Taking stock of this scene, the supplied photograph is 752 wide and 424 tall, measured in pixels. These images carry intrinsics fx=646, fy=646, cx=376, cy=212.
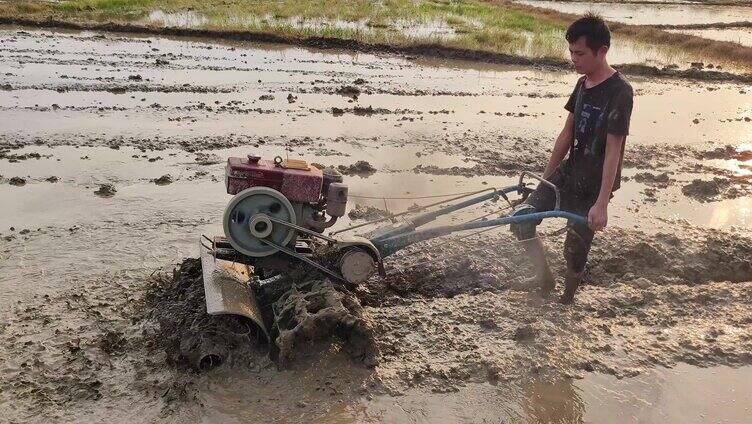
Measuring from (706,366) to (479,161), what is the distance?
4294mm

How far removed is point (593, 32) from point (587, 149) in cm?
72

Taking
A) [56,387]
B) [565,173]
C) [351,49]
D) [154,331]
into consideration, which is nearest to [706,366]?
[565,173]

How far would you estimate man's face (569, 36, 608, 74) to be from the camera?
3.68 metres

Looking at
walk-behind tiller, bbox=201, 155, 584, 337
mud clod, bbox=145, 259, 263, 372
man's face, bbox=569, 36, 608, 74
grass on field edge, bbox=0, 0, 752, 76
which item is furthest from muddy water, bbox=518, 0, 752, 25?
mud clod, bbox=145, 259, 263, 372

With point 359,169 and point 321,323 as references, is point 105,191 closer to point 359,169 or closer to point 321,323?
point 359,169

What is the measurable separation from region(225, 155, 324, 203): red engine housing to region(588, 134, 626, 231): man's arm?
5.37 feet

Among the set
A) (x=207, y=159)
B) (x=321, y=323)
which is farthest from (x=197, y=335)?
(x=207, y=159)

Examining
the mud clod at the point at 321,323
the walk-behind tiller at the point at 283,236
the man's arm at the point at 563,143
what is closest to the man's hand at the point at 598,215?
the walk-behind tiller at the point at 283,236

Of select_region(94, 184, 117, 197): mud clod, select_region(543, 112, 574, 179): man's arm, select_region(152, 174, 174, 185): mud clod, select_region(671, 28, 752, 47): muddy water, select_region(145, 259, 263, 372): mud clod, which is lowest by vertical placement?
select_region(145, 259, 263, 372): mud clod

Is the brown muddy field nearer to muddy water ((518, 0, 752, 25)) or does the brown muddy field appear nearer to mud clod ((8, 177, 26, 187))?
mud clod ((8, 177, 26, 187))

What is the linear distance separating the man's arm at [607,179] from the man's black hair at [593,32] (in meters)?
0.53

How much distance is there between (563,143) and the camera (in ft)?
14.1

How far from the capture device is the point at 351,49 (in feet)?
56.4

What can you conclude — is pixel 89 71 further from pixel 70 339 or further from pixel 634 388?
pixel 634 388
